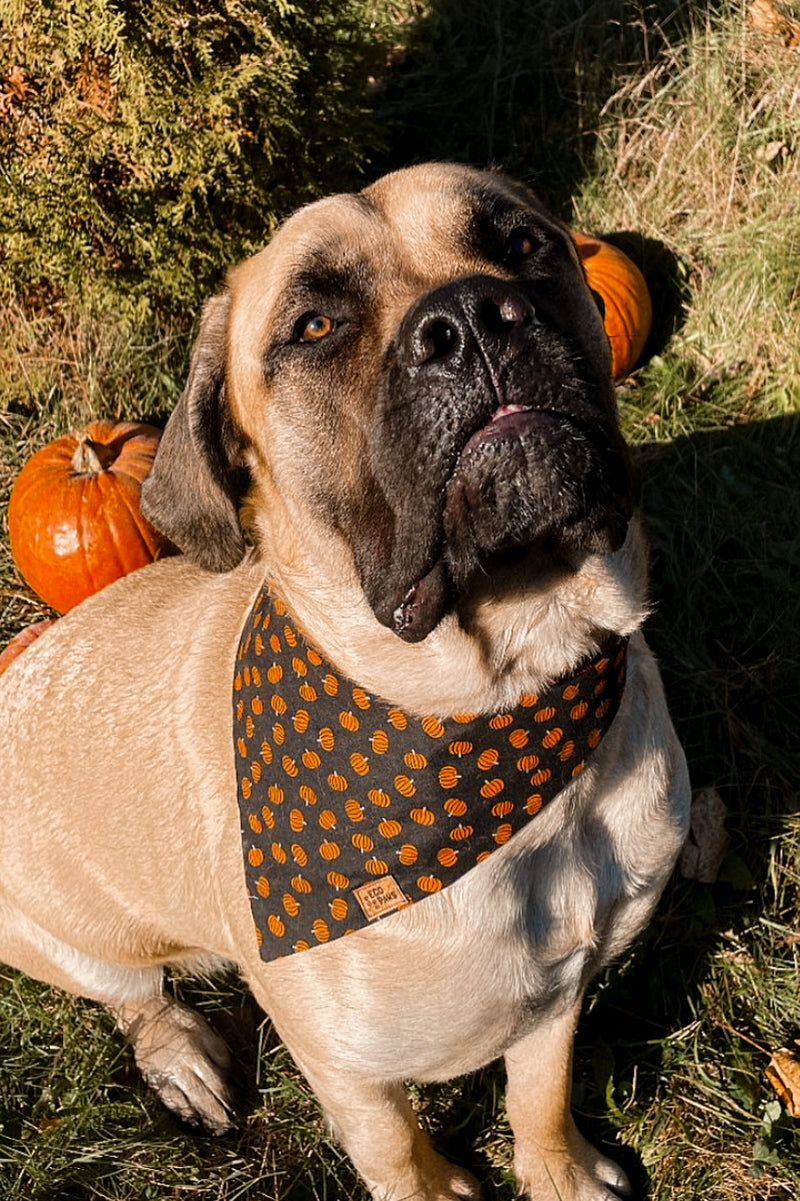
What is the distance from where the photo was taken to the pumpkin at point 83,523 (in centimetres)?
505

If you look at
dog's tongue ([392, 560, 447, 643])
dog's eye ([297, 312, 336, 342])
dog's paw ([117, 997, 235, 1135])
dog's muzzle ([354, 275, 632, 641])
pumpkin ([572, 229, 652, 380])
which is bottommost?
dog's paw ([117, 997, 235, 1135])

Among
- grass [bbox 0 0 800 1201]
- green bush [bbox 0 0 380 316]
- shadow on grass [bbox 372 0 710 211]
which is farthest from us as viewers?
shadow on grass [bbox 372 0 710 211]

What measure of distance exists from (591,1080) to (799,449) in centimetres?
278

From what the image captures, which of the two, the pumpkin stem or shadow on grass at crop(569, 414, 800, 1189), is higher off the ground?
the pumpkin stem

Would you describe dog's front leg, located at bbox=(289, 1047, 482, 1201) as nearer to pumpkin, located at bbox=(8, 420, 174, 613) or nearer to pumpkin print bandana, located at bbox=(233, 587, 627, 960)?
pumpkin print bandana, located at bbox=(233, 587, 627, 960)

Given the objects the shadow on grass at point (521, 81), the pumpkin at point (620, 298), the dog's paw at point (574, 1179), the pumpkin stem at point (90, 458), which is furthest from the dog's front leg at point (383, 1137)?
the shadow on grass at point (521, 81)

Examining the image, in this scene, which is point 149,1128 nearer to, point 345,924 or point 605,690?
point 345,924

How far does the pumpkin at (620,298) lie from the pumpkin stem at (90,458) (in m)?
2.27

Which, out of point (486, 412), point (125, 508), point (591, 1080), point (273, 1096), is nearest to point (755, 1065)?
point (591, 1080)

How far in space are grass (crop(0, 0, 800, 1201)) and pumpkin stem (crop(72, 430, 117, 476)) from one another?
1.91 ft

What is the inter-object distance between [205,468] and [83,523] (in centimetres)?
224

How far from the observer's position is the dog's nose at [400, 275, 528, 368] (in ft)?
7.79

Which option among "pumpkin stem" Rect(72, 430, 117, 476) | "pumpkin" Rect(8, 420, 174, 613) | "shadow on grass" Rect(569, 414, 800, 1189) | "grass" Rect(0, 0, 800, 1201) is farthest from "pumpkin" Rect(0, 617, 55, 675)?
"shadow on grass" Rect(569, 414, 800, 1189)

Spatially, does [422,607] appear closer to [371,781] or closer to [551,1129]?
[371,781]
